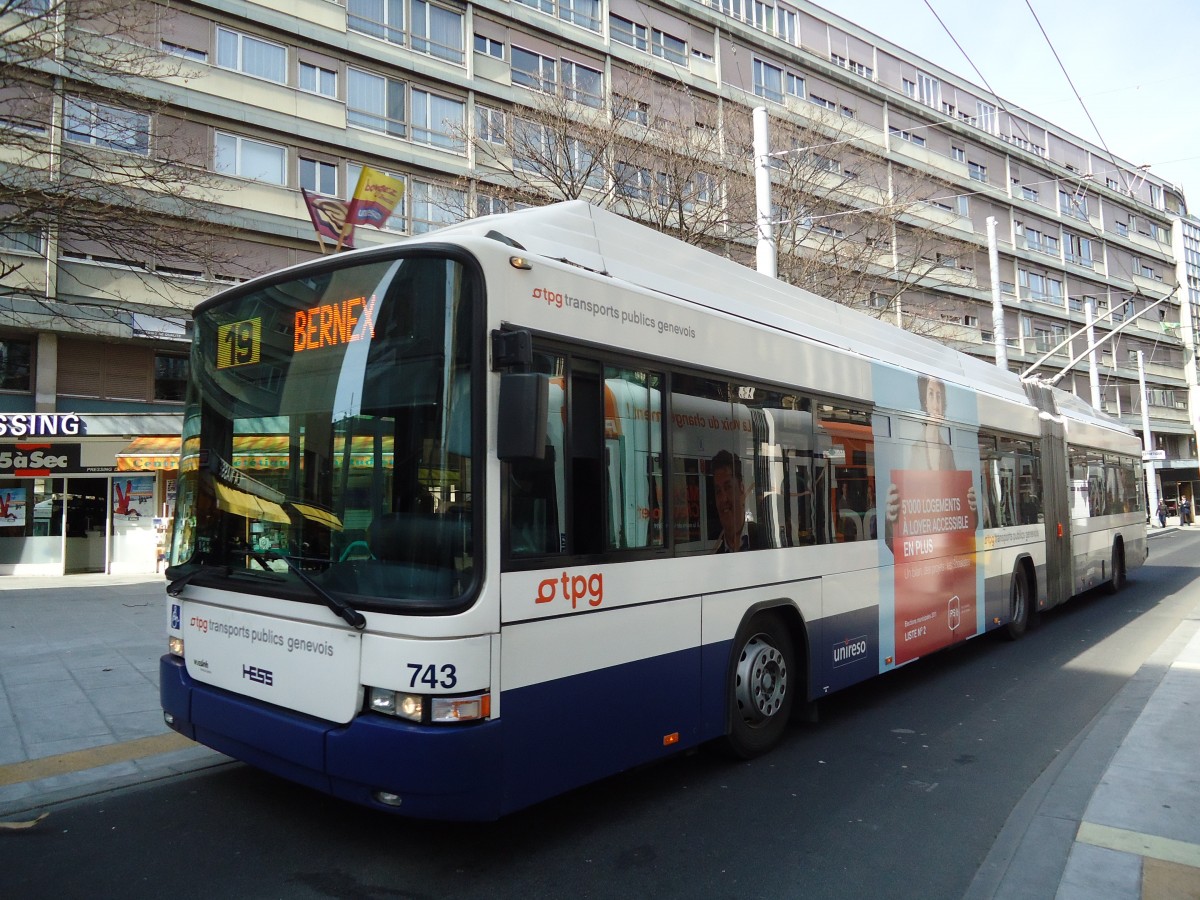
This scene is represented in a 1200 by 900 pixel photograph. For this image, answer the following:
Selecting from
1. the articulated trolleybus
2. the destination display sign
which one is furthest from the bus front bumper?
the destination display sign

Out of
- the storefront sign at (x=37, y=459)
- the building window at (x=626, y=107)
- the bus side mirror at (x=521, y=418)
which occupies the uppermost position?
the building window at (x=626, y=107)

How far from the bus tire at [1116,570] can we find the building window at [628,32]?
21.7 m

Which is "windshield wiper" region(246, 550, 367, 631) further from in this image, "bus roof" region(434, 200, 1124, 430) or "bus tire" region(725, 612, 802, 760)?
"bus tire" region(725, 612, 802, 760)

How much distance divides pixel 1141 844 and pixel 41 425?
20.1m

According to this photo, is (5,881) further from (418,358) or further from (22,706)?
(22,706)

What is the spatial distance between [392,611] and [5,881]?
2.21m

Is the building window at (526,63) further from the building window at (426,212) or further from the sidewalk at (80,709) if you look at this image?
the sidewalk at (80,709)

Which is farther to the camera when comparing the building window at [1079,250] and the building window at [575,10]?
the building window at [1079,250]

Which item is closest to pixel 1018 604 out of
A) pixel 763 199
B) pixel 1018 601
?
pixel 1018 601

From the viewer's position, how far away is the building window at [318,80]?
75.0ft

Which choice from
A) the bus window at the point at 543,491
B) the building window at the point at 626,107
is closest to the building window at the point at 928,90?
the building window at the point at 626,107

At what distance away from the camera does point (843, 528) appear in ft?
21.9

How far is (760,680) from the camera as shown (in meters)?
5.71

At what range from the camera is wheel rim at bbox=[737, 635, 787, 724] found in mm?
5590
